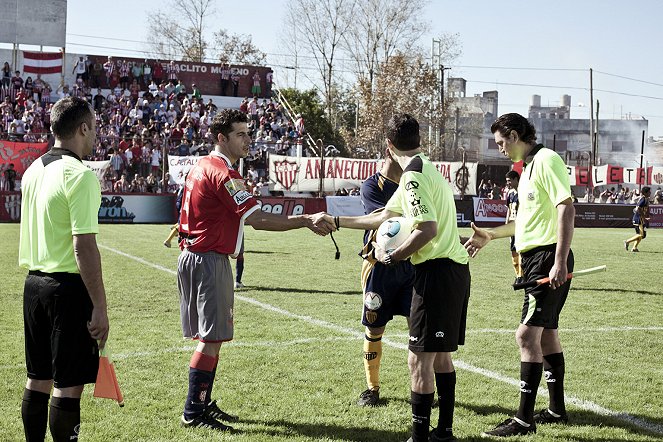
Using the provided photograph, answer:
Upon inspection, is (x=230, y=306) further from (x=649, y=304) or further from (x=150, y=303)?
(x=649, y=304)

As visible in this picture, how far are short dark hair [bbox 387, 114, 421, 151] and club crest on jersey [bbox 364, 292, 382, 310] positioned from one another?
4.91 feet

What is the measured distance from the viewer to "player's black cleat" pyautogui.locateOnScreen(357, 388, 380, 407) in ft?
21.7

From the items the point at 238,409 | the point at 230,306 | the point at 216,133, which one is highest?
the point at 216,133

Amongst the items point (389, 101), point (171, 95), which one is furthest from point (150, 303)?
point (389, 101)

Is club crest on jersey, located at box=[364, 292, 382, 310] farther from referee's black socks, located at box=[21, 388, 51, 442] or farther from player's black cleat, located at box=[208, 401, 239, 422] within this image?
referee's black socks, located at box=[21, 388, 51, 442]

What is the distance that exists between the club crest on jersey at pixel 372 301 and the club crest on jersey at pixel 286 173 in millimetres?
28127

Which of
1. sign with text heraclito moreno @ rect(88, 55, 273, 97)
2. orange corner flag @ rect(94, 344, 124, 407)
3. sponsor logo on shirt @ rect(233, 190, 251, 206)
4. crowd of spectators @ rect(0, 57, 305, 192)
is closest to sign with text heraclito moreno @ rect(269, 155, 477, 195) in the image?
crowd of spectators @ rect(0, 57, 305, 192)

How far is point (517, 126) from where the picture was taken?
19.8 feet

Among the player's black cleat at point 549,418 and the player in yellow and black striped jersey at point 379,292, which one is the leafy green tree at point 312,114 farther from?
the player's black cleat at point 549,418

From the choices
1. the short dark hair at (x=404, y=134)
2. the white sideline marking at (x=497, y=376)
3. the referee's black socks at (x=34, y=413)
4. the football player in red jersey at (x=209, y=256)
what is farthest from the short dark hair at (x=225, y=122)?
the white sideline marking at (x=497, y=376)

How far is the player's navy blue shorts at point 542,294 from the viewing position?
5930 millimetres

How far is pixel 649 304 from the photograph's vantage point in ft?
41.9

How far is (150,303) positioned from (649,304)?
7.66 meters

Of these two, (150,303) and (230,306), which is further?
(150,303)
